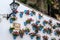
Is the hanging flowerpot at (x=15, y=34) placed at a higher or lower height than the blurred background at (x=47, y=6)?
lower

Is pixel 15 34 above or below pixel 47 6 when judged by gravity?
below

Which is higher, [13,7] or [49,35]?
[13,7]

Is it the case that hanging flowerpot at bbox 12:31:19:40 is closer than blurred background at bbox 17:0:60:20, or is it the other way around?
hanging flowerpot at bbox 12:31:19:40

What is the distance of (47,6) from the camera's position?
8000 millimetres

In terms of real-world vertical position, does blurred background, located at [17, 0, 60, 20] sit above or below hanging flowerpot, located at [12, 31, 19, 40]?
above

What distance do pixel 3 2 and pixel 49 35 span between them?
1.98 meters

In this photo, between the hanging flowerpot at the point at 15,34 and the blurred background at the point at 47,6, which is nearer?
the hanging flowerpot at the point at 15,34

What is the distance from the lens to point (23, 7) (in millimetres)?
6590

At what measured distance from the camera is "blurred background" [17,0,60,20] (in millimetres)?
7391

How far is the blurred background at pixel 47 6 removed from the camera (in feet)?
24.2

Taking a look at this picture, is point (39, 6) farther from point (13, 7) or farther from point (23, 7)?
point (13, 7)

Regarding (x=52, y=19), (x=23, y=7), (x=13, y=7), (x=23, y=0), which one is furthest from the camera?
(x=52, y=19)

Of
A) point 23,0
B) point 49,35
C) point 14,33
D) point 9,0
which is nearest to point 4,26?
point 14,33

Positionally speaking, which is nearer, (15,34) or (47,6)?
(15,34)
